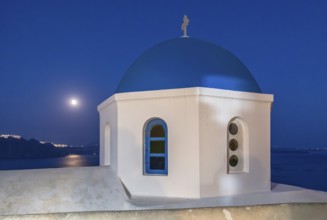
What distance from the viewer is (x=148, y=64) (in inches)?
307

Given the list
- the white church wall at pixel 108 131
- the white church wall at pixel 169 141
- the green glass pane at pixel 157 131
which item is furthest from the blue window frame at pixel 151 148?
the white church wall at pixel 108 131

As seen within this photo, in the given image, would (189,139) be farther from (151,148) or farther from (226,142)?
(151,148)

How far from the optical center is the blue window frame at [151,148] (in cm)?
712

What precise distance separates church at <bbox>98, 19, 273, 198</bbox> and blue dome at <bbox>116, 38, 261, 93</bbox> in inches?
0.9

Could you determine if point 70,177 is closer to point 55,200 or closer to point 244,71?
point 55,200

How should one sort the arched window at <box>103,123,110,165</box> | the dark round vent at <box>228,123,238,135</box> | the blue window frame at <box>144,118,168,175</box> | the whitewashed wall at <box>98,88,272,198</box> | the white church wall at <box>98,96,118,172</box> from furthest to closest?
the arched window at <box>103,123,110,165</box>, the white church wall at <box>98,96,118,172</box>, the dark round vent at <box>228,123,238,135</box>, the blue window frame at <box>144,118,168,175</box>, the whitewashed wall at <box>98,88,272,198</box>

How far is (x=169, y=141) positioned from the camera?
23.0ft

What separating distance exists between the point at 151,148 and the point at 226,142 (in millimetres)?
1667

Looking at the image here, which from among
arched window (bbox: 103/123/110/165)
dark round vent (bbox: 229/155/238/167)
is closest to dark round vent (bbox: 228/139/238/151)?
dark round vent (bbox: 229/155/238/167)

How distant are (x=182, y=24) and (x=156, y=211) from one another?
5.76 metres

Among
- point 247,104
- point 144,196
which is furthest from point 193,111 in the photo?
point 144,196

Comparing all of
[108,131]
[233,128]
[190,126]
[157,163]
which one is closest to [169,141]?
[190,126]

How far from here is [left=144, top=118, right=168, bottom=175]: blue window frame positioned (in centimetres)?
712

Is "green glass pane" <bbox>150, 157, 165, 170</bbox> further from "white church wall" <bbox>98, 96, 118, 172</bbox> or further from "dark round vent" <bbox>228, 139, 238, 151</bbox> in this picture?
"dark round vent" <bbox>228, 139, 238, 151</bbox>
